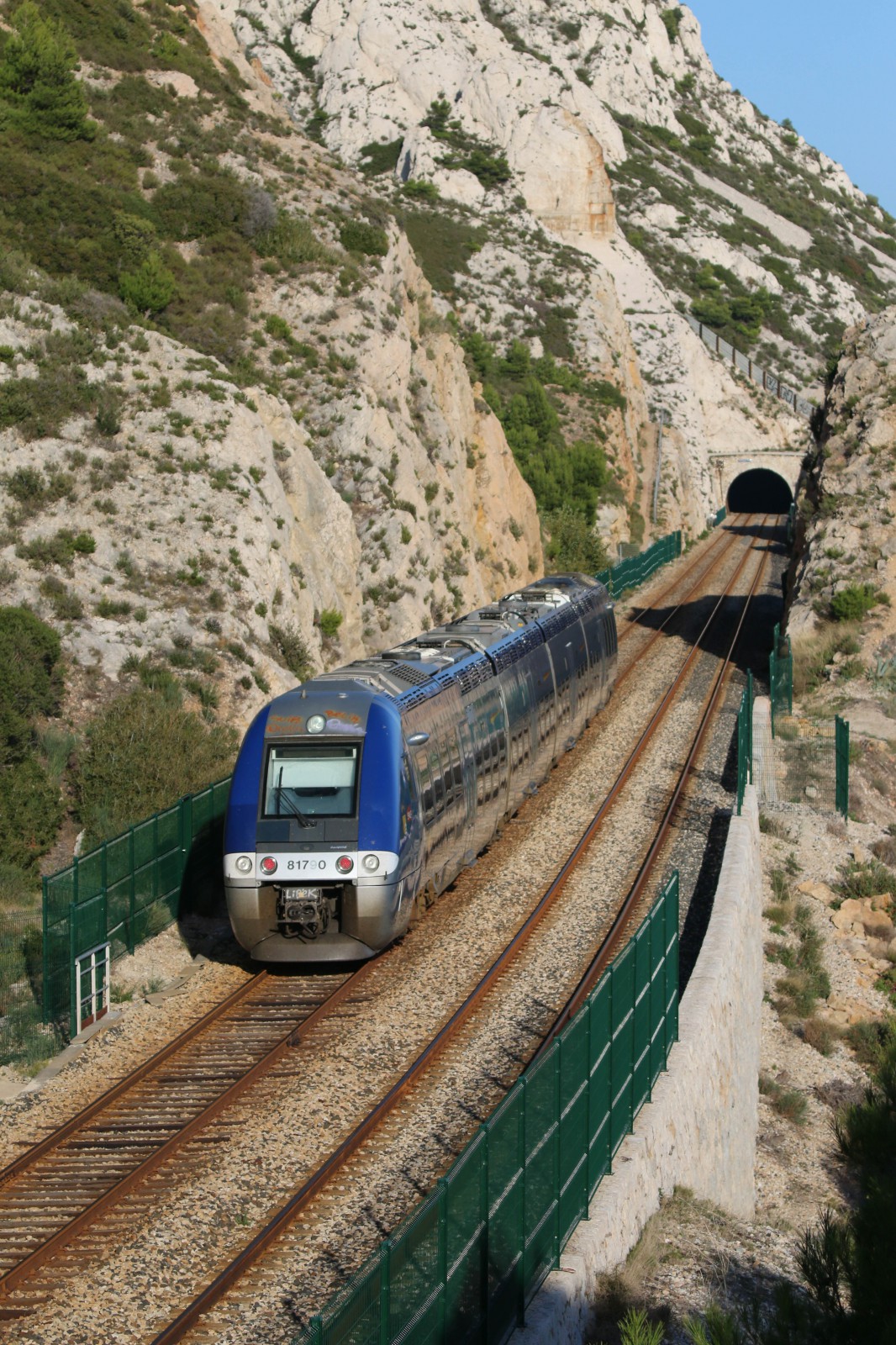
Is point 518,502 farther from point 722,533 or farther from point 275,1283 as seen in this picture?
point 275,1283

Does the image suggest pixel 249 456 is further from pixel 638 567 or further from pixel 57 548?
pixel 638 567

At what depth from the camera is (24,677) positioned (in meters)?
22.5

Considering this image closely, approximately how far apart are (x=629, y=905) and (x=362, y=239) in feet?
108

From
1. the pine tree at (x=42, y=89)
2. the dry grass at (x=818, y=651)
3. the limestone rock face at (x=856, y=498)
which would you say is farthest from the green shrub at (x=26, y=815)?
the pine tree at (x=42, y=89)

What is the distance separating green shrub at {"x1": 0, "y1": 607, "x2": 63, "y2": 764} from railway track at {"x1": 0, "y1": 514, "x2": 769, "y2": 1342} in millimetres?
7945

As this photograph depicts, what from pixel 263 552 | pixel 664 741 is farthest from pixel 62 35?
pixel 664 741

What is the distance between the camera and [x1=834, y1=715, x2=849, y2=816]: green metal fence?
2759 centimetres

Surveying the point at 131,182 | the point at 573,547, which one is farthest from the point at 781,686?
the point at 573,547

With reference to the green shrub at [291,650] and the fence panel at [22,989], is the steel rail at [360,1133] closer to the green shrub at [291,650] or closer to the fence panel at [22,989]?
the fence panel at [22,989]

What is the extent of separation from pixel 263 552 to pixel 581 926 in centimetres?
1403

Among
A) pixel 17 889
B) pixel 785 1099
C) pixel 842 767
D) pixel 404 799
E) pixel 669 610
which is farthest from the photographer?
pixel 669 610

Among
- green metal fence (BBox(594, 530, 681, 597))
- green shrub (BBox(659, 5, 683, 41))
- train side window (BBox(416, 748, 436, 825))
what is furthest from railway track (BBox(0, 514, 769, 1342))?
green shrub (BBox(659, 5, 683, 41))

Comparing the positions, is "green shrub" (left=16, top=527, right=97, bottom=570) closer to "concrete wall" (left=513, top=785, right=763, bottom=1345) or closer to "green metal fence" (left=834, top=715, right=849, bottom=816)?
"concrete wall" (left=513, top=785, right=763, bottom=1345)

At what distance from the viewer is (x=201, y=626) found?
2664cm
